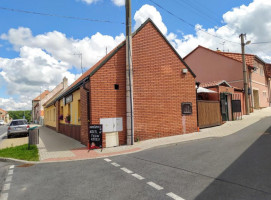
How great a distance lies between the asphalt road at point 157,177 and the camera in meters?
4.02

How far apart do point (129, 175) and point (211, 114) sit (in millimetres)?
11068

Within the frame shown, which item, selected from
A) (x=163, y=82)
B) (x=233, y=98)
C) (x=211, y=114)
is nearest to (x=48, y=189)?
(x=163, y=82)

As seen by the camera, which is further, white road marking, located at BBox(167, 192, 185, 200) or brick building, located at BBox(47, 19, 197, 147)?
brick building, located at BBox(47, 19, 197, 147)

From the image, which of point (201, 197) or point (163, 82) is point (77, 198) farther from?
point (163, 82)

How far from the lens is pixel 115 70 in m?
10.4

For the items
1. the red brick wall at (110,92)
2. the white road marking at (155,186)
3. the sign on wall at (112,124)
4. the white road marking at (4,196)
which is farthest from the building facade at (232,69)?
the white road marking at (4,196)

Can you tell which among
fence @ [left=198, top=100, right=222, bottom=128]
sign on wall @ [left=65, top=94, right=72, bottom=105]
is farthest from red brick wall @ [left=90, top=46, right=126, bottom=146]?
fence @ [left=198, top=100, right=222, bottom=128]

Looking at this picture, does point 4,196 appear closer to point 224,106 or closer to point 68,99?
point 68,99

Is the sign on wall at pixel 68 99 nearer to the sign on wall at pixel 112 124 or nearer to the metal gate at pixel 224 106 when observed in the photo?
the sign on wall at pixel 112 124

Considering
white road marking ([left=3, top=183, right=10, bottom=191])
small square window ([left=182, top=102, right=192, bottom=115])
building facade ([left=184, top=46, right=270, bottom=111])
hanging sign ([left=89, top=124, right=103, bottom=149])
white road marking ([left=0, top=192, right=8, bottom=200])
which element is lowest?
white road marking ([left=3, top=183, right=10, bottom=191])

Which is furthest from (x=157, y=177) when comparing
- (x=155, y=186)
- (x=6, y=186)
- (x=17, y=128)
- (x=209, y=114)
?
(x=17, y=128)

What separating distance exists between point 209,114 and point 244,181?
10.7 meters

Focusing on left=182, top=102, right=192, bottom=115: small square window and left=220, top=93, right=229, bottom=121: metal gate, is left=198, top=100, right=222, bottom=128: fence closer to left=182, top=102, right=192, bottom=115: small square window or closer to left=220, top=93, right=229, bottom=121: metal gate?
left=220, top=93, right=229, bottom=121: metal gate

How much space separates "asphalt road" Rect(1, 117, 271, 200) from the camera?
4.02 m
